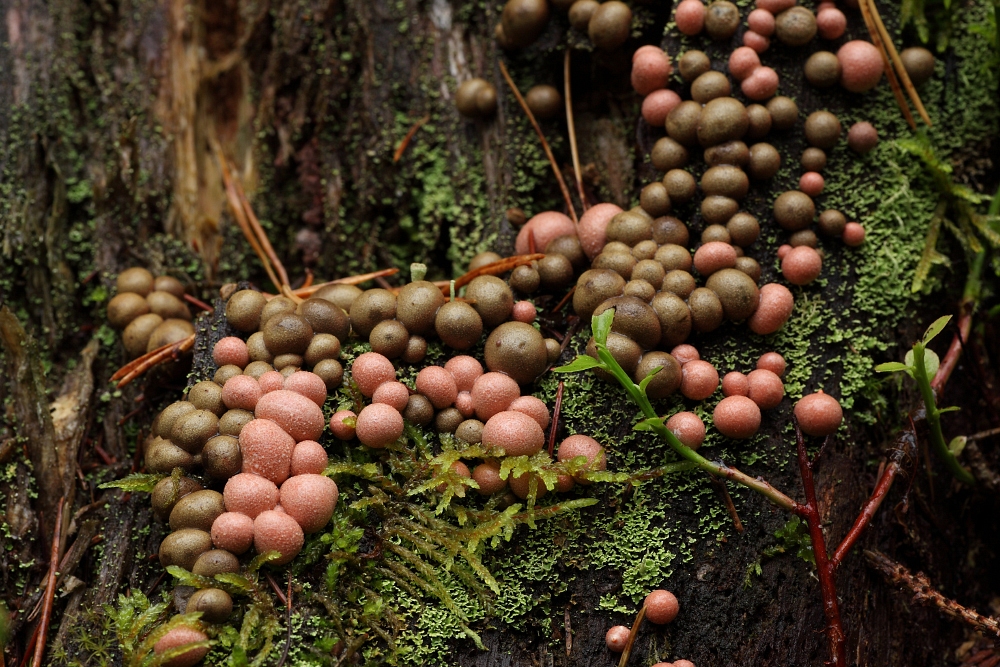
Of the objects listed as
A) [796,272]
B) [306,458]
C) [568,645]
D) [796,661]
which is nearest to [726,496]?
[796,661]

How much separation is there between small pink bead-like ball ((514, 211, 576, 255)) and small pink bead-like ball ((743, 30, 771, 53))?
3.48 feet

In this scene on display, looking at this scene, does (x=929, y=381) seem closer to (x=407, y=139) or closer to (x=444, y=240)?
(x=444, y=240)

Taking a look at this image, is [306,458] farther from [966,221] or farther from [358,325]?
[966,221]

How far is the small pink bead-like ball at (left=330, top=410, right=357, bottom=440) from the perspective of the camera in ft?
8.79

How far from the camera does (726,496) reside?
2654mm

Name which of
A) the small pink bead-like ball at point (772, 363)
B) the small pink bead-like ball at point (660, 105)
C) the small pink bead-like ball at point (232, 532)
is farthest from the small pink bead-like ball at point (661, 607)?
the small pink bead-like ball at point (660, 105)

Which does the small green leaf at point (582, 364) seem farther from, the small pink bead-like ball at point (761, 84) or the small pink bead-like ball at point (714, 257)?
the small pink bead-like ball at point (761, 84)

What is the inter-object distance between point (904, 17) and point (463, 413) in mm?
2614

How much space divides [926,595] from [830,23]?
230cm

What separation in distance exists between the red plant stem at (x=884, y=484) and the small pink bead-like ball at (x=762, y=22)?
1718mm

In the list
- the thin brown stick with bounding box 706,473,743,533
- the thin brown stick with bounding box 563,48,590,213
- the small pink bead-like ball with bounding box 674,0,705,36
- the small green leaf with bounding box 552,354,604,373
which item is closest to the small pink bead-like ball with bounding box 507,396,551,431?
the small green leaf with bounding box 552,354,604,373

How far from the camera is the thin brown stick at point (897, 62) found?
3.28m

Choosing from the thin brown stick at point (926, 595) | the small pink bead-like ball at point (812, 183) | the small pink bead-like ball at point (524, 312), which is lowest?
the thin brown stick at point (926, 595)

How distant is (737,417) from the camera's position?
2.67 metres
